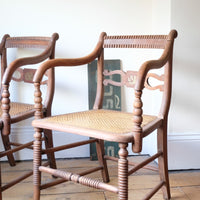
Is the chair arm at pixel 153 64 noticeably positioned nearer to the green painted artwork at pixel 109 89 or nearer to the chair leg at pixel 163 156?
the chair leg at pixel 163 156

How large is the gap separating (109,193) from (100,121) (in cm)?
48

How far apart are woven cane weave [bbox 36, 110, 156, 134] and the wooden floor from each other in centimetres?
43

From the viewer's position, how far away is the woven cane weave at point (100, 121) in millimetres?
1147

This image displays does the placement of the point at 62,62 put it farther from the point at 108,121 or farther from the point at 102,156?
the point at 102,156

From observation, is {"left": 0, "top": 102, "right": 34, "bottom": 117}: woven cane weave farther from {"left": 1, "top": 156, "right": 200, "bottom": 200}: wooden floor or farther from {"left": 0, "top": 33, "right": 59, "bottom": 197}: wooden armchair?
{"left": 1, "top": 156, "right": 200, "bottom": 200}: wooden floor

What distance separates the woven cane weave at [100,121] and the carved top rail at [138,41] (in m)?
0.33

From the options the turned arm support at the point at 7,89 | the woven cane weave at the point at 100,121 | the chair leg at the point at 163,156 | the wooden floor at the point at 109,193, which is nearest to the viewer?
the woven cane weave at the point at 100,121

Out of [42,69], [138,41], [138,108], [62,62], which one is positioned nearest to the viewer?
[138,108]

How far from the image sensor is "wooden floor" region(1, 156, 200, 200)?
1.50m

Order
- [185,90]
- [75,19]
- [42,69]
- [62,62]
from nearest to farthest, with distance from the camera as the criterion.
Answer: [42,69] → [62,62] → [185,90] → [75,19]

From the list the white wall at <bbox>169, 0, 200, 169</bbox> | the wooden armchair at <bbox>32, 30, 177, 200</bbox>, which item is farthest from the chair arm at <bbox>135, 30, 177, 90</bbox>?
the white wall at <bbox>169, 0, 200, 169</bbox>

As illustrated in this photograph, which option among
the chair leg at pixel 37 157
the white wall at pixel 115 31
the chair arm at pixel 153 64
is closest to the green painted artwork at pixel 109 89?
the white wall at pixel 115 31

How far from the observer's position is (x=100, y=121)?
125 centimetres

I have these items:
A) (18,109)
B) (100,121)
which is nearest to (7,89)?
(18,109)
